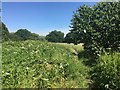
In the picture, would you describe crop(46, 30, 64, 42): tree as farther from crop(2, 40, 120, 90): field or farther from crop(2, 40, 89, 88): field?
crop(2, 40, 120, 90): field

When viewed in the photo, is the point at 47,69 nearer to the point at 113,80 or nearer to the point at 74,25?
the point at 113,80

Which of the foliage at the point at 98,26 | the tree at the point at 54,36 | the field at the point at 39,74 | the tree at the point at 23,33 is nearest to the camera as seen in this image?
the field at the point at 39,74

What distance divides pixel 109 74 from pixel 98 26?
14.2m

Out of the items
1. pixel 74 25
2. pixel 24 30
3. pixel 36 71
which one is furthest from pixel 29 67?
pixel 24 30

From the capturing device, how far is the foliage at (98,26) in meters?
23.7

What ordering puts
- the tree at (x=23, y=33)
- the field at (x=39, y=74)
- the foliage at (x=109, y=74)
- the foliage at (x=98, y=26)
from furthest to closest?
the tree at (x=23, y=33) → the foliage at (x=98, y=26) → the foliage at (x=109, y=74) → the field at (x=39, y=74)

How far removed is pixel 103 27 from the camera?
937 inches

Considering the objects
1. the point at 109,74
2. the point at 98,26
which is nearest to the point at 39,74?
the point at 109,74

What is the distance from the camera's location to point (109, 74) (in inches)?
396

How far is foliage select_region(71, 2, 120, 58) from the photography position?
77.7ft

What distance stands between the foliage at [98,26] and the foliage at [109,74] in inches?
479

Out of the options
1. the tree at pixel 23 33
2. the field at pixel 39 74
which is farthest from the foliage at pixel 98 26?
the tree at pixel 23 33

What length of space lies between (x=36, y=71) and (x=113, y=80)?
8.42 feet

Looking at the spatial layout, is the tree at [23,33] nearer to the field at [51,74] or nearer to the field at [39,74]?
the field at [39,74]
